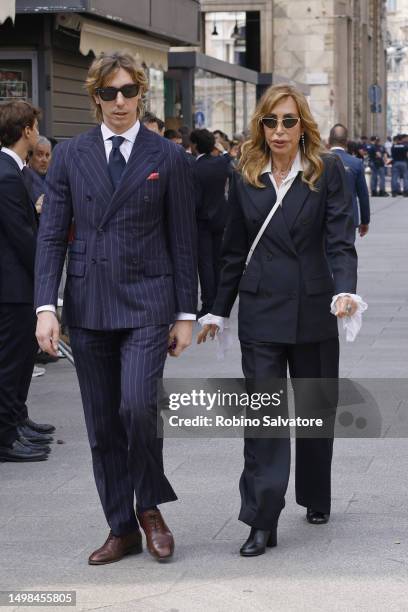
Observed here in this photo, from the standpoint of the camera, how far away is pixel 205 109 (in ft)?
86.3

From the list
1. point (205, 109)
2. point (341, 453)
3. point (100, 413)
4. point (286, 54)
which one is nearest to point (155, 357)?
point (100, 413)

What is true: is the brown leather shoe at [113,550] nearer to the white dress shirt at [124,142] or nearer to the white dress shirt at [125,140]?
the white dress shirt at [124,142]

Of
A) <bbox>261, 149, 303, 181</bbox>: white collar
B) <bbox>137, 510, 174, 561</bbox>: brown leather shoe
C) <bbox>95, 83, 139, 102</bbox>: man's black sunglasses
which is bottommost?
<bbox>137, 510, 174, 561</bbox>: brown leather shoe

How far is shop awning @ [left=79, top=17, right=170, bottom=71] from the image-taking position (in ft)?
52.0

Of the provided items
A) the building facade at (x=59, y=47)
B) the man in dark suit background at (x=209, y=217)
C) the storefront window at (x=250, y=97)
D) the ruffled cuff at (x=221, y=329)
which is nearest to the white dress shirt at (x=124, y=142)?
the ruffled cuff at (x=221, y=329)

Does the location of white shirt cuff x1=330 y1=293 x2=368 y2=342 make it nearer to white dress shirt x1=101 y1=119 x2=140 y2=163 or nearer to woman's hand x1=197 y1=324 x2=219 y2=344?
woman's hand x1=197 y1=324 x2=219 y2=344

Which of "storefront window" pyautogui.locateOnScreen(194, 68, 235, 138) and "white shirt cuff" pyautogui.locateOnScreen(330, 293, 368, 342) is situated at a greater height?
"storefront window" pyautogui.locateOnScreen(194, 68, 235, 138)

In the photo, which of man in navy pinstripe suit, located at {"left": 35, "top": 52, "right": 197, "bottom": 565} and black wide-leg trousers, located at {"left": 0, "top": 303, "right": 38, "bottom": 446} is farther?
black wide-leg trousers, located at {"left": 0, "top": 303, "right": 38, "bottom": 446}

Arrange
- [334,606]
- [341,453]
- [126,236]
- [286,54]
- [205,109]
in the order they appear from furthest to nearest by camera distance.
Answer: [286,54]
[205,109]
[341,453]
[126,236]
[334,606]

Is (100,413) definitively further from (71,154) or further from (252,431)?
(71,154)

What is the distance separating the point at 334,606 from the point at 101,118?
78.9 inches

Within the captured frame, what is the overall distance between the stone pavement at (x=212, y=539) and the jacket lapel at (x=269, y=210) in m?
1.19

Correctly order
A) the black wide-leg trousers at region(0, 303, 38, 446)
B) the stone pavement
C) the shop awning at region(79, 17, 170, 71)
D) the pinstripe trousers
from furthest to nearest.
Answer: the shop awning at region(79, 17, 170, 71)
the black wide-leg trousers at region(0, 303, 38, 446)
the pinstripe trousers
the stone pavement

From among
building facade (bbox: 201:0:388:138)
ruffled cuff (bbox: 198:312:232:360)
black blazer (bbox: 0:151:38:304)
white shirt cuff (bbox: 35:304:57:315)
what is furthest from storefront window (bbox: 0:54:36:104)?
building facade (bbox: 201:0:388:138)
